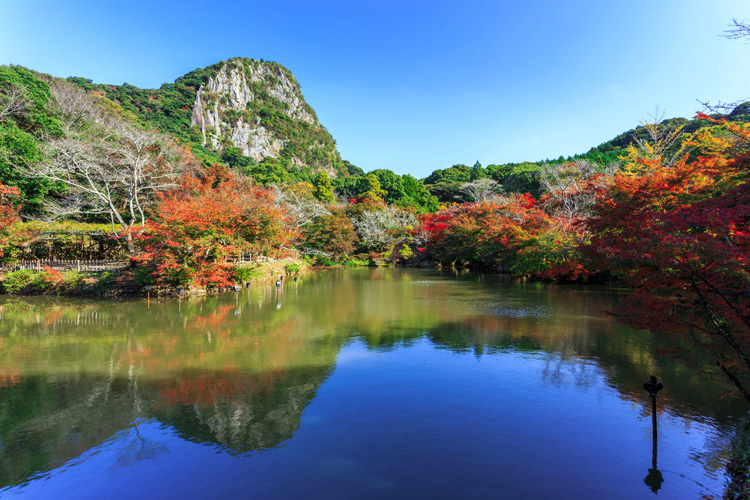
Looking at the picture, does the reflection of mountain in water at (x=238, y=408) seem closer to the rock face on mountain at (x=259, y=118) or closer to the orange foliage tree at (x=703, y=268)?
the orange foliage tree at (x=703, y=268)

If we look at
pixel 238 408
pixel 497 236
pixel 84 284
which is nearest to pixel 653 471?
Answer: pixel 238 408

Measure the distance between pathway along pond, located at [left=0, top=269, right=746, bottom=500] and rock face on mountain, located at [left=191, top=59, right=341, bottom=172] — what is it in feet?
232

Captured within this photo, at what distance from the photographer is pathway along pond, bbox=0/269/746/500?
12.4 feet

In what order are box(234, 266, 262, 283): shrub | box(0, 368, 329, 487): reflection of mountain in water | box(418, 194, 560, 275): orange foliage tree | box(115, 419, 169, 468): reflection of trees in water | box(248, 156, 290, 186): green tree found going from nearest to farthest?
box(115, 419, 169, 468): reflection of trees in water < box(0, 368, 329, 487): reflection of mountain in water < box(234, 266, 262, 283): shrub < box(418, 194, 560, 275): orange foliage tree < box(248, 156, 290, 186): green tree

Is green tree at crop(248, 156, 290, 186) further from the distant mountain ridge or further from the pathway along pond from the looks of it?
the pathway along pond

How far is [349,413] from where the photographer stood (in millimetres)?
5242

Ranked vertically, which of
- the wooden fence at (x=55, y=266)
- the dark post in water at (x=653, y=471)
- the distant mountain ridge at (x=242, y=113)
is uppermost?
the distant mountain ridge at (x=242, y=113)

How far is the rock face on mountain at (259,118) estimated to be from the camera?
7431 centimetres

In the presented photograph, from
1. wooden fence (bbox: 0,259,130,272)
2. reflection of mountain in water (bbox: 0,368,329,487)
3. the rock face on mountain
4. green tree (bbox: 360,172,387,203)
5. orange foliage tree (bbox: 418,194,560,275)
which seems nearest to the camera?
reflection of mountain in water (bbox: 0,368,329,487)

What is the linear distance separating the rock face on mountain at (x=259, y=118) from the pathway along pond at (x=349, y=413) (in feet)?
232

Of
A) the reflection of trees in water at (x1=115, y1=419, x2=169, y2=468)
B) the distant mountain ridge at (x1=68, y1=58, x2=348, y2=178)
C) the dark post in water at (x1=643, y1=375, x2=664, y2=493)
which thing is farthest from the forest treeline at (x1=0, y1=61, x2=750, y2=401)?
the distant mountain ridge at (x1=68, y1=58, x2=348, y2=178)

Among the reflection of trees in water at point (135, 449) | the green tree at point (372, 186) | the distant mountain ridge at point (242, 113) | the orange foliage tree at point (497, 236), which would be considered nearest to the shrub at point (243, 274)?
the reflection of trees in water at point (135, 449)

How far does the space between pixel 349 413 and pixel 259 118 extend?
3371 inches

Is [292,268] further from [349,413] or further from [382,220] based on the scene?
[349,413]
